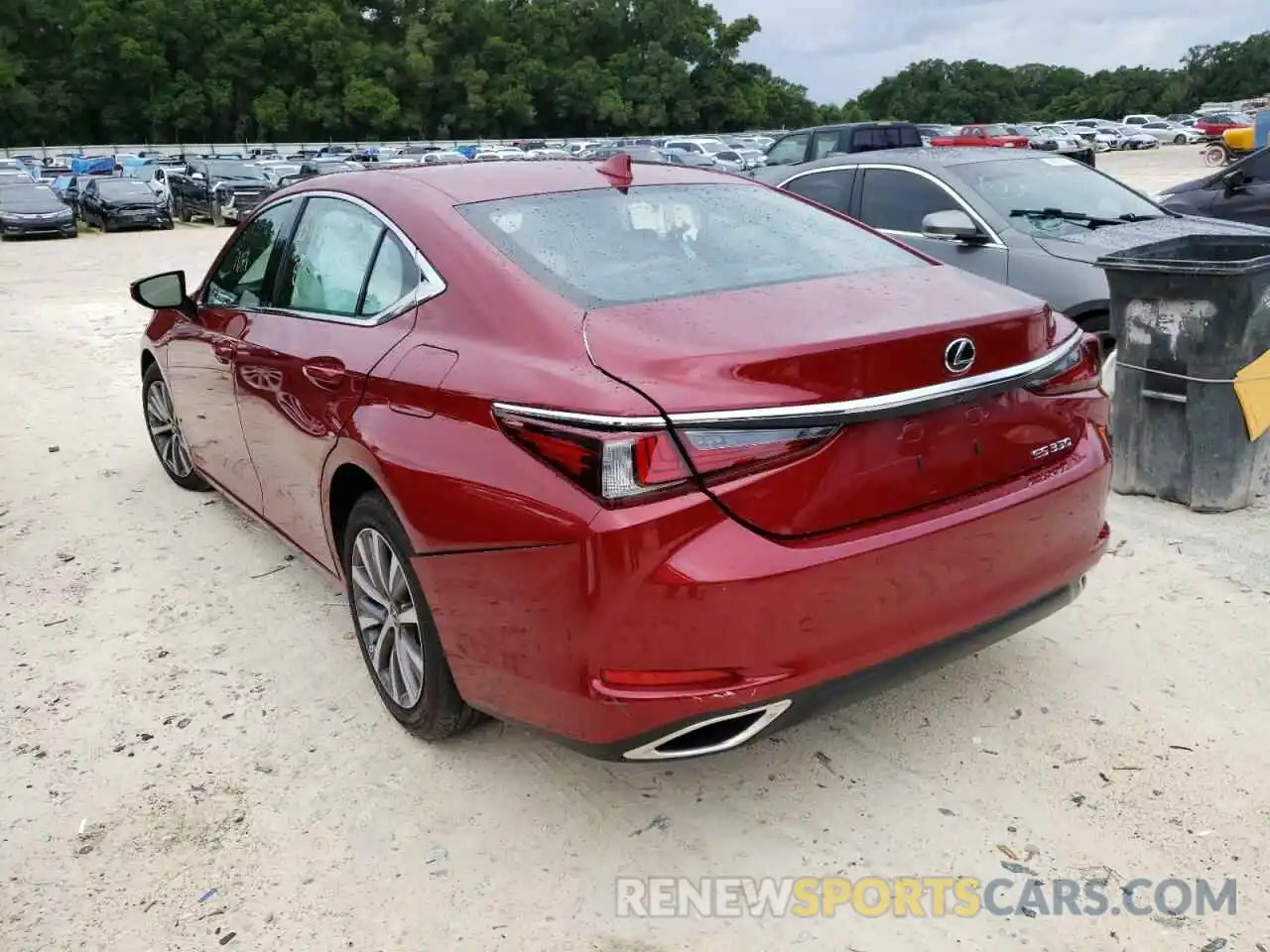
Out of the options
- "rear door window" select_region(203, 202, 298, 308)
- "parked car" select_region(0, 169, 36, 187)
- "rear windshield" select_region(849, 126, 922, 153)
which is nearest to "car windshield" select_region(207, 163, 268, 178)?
"parked car" select_region(0, 169, 36, 187)

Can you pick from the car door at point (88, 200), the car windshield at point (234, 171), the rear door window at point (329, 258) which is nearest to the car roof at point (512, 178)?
the rear door window at point (329, 258)

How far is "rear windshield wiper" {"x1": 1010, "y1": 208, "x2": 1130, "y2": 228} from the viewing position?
263 inches

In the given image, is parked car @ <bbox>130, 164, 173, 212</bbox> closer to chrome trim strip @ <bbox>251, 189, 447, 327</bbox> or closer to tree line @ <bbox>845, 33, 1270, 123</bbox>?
chrome trim strip @ <bbox>251, 189, 447, 327</bbox>

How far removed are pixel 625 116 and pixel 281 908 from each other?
103 m

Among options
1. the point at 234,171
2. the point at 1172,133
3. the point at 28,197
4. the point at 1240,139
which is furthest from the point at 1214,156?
the point at 1172,133

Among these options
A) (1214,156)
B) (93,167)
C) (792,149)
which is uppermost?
(93,167)

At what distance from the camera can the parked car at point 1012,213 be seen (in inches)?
242

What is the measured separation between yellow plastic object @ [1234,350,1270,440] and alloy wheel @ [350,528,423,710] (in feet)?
12.0

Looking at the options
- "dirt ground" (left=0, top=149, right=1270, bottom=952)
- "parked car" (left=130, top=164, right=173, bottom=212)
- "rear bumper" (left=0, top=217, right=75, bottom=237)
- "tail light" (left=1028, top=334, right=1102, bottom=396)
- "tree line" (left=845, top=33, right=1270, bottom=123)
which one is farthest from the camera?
"tree line" (left=845, top=33, right=1270, bottom=123)

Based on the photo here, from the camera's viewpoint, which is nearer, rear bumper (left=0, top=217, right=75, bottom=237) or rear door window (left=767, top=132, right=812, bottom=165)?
rear door window (left=767, top=132, right=812, bottom=165)

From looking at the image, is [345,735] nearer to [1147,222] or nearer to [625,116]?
[1147,222]

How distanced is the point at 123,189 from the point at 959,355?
2993cm

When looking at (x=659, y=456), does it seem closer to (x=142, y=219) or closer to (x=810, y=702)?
(x=810, y=702)

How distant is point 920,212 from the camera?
709 cm
